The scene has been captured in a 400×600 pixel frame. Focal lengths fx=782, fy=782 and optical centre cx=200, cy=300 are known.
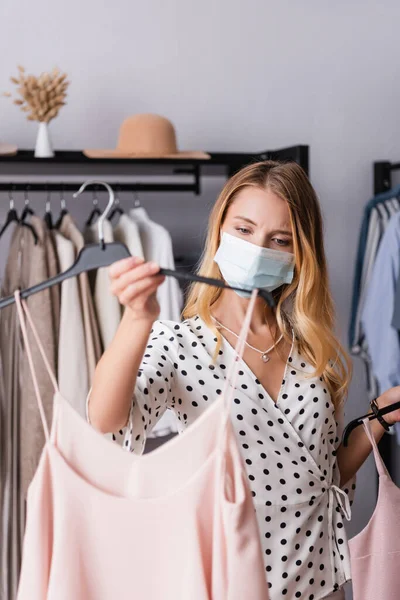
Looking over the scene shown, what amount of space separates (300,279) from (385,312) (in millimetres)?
1280

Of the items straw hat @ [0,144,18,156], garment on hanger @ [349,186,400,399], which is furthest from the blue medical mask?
garment on hanger @ [349,186,400,399]

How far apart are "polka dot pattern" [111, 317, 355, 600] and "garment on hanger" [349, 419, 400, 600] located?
0.03 m

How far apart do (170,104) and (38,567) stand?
2.02 m

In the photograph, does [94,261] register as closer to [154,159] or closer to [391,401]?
[391,401]

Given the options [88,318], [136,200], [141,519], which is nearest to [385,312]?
[136,200]

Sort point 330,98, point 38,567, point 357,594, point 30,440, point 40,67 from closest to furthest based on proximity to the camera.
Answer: point 38,567
point 357,594
point 30,440
point 40,67
point 330,98

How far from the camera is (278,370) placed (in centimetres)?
142

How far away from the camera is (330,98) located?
292cm

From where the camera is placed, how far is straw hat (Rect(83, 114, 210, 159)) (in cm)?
230

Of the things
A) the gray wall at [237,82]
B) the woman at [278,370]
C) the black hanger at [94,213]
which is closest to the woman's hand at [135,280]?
the woman at [278,370]

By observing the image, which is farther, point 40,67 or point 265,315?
point 40,67

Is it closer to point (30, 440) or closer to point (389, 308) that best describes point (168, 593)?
point (30, 440)

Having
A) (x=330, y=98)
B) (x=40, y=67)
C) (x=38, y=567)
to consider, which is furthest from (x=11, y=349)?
(x=330, y=98)

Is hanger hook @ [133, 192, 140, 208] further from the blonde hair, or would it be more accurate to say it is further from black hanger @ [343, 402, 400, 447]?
black hanger @ [343, 402, 400, 447]
